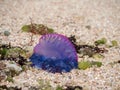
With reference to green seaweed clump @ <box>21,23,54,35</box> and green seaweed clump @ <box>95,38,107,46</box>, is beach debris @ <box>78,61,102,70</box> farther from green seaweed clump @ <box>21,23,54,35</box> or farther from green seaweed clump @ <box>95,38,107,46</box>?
green seaweed clump @ <box>21,23,54,35</box>

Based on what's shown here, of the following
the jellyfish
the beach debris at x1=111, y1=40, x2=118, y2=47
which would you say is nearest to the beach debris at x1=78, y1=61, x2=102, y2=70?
the jellyfish

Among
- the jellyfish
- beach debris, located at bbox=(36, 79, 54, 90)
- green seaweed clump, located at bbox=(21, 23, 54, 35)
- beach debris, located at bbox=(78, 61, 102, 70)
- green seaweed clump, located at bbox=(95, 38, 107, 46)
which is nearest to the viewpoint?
beach debris, located at bbox=(36, 79, 54, 90)

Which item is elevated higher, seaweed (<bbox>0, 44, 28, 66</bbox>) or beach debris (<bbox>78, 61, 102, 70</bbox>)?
seaweed (<bbox>0, 44, 28, 66</bbox>)

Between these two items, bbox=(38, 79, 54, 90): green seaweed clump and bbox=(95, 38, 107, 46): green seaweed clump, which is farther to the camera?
bbox=(95, 38, 107, 46): green seaweed clump

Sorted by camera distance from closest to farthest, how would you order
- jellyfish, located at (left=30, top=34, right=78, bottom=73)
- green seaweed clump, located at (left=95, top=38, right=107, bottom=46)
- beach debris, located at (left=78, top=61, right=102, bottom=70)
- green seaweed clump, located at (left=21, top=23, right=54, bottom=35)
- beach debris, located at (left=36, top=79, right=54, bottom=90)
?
beach debris, located at (left=36, top=79, right=54, bottom=90)
jellyfish, located at (left=30, top=34, right=78, bottom=73)
beach debris, located at (left=78, top=61, right=102, bottom=70)
green seaweed clump, located at (left=95, top=38, right=107, bottom=46)
green seaweed clump, located at (left=21, top=23, right=54, bottom=35)

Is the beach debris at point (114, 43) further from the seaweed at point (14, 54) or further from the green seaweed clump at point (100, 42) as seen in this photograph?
the seaweed at point (14, 54)

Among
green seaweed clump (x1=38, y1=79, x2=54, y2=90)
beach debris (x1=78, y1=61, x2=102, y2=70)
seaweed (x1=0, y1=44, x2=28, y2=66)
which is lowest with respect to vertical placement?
green seaweed clump (x1=38, y1=79, x2=54, y2=90)

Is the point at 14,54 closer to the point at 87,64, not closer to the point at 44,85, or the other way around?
the point at 44,85

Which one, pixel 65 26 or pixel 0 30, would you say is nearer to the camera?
pixel 0 30

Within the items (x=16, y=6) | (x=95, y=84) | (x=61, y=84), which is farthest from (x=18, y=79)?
(x=16, y=6)

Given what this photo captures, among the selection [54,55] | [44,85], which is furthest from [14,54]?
[44,85]

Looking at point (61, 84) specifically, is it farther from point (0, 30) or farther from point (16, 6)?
point (16, 6)
